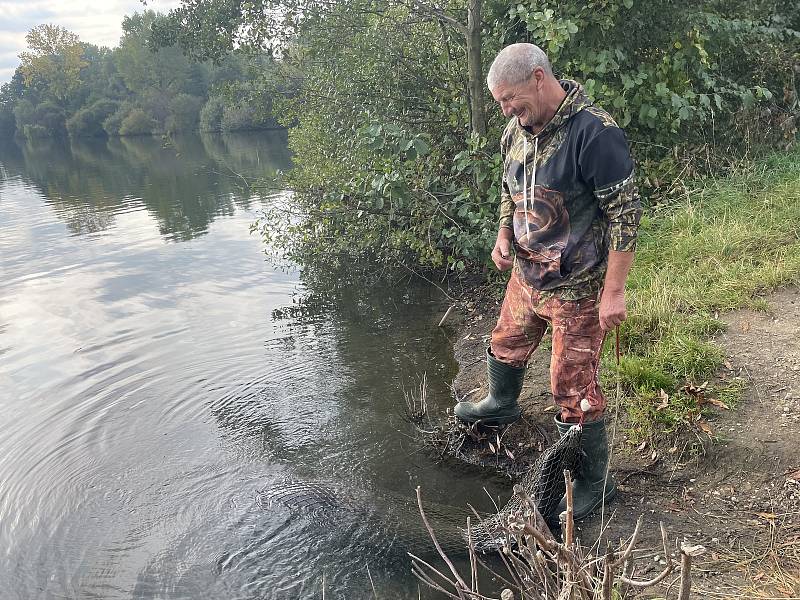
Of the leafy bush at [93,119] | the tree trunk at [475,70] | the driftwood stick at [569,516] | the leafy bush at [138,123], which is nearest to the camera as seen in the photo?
the driftwood stick at [569,516]

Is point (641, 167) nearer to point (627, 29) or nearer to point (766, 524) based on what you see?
point (627, 29)

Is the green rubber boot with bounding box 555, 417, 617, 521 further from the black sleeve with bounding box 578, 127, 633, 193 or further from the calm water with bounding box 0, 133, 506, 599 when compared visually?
the black sleeve with bounding box 578, 127, 633, 193

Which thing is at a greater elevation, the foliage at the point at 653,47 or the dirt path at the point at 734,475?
the foliage at the point at 653,47


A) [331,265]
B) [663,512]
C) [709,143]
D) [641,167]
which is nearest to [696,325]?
[663,512]

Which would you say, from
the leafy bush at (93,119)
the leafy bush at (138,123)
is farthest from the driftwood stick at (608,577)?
the leafy bush at (93,119)

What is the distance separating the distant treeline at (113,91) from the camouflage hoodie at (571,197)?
130 ft

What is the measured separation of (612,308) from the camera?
276 cm

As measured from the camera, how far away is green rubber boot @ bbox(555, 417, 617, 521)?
318cm

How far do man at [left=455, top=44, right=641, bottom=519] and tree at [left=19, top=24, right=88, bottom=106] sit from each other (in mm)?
70365

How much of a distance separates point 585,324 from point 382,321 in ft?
13.5

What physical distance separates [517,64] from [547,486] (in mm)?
1996

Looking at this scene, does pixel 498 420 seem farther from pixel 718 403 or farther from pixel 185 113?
pixel 185 113

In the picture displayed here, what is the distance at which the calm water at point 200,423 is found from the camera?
349 cm

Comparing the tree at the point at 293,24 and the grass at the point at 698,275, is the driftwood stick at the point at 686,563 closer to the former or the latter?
the grass at the point at 698,275
